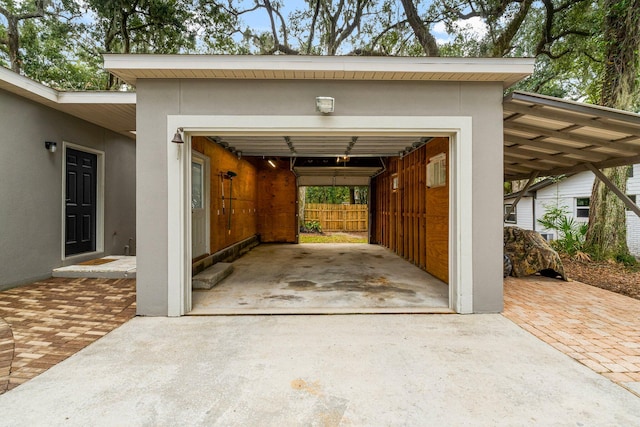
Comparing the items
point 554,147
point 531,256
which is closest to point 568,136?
point 554,147

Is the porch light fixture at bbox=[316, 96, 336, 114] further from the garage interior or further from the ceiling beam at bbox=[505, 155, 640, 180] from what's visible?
the ceiling beam at bbox=[505, 155, 640, 180]

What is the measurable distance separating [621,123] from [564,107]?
833 millimetres

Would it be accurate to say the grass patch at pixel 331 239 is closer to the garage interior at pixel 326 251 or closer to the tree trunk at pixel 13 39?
the garage interior at pixel 326 251

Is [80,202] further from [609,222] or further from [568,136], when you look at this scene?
[609,222]

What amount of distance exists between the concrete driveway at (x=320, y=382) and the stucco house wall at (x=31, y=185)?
2909 millimetres

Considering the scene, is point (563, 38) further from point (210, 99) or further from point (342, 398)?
point (342, 398)

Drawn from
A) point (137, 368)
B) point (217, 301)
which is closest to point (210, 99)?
point (217, 301)

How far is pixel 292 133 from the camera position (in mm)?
3660

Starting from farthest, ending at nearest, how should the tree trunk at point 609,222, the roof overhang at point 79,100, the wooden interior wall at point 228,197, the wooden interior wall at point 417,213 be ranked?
the tree trunk at point 609,222, the wooden interior wall at point 228,197, the wooden interior wall at point 417,213, the roof overhang at point 79,100

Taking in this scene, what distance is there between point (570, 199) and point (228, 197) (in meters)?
11.5

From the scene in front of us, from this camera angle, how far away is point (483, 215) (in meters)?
3.59

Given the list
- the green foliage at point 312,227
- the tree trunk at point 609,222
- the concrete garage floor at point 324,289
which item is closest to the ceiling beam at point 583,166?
the tree trunk at point 609,222

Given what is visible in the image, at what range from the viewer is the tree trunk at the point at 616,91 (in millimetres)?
6836

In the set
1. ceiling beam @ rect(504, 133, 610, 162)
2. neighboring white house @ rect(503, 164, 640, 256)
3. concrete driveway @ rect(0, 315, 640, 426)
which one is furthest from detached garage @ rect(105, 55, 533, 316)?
neighboring white house @ rect(503, 164, 640, 256)
